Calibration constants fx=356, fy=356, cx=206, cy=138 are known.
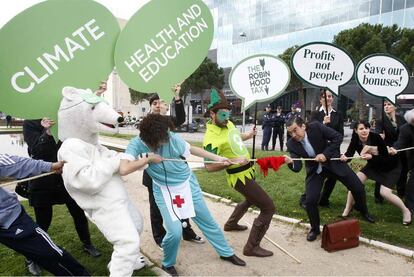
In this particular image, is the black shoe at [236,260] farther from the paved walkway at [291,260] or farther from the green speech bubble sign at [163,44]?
the green speech bubble sign at [163,44]

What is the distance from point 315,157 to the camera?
443 cm

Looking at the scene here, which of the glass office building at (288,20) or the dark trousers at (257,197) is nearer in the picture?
the dark trousers at (257,197)

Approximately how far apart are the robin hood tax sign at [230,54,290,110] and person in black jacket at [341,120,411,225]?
1.47m

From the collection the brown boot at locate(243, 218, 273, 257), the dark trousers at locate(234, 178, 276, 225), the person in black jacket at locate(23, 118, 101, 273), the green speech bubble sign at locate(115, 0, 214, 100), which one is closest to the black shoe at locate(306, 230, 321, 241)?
the brown boot at locate(243, 218, 273, 257)

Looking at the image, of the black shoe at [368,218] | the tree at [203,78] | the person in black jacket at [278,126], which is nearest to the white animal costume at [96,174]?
the black shoe at [368,218]

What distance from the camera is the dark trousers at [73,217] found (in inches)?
143

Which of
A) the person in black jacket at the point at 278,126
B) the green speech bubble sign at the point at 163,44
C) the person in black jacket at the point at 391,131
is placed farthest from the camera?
the person in black jacket at the point at 278,126

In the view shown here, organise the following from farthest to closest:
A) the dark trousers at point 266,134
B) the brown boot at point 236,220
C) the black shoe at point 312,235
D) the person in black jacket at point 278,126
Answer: the person in black jacket at point 278,126
the dark trousers at point 266,134
the brown boot at point 236,220
the black shoe at point 312,235

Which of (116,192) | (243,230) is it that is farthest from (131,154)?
(243,230)

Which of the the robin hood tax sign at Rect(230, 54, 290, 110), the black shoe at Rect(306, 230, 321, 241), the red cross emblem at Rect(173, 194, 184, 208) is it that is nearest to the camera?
the red cross emblem at Rect(173, 194, 184, 208)

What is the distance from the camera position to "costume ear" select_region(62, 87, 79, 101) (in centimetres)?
272

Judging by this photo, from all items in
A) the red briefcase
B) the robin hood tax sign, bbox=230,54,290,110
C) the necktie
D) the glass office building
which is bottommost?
the red briefcase

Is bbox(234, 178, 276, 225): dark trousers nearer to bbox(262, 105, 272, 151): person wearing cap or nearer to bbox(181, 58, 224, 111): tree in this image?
bbox(262, 105, 272, 151): person wearing cap

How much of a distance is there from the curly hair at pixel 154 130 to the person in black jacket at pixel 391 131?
12.2 feet
